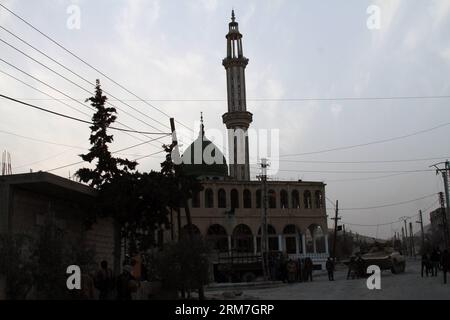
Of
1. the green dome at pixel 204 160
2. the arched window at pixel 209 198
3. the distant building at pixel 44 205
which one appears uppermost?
the green dome at pixel 204 160

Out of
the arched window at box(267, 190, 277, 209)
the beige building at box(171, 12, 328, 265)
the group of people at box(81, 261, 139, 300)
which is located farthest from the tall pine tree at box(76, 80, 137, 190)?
the arched window at box(267, 190, 277, 209)

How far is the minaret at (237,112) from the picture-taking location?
71.2m

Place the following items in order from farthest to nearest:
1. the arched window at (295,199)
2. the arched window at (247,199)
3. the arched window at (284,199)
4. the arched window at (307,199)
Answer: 1. the arched window at (307,199)
2. the arched window at (295,199)
3. the arched window at (284,199)
4. the arched window at (247,199)

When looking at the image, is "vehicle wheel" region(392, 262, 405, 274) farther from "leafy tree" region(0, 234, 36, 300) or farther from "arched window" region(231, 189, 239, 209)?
"arched window" region(231, 189, 239, 209)

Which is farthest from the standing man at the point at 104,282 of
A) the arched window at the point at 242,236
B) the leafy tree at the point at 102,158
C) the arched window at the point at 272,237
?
the arched window at the point at 272,237

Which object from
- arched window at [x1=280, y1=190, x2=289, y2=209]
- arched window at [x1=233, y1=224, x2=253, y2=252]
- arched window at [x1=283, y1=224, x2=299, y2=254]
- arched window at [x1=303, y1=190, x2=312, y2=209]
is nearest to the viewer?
arched window at [x1=233, y1=224, x2=253, y2=252]

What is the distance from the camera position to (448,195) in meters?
52.8

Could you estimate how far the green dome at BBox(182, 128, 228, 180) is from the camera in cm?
6812

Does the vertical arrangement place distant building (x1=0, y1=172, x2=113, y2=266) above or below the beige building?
below

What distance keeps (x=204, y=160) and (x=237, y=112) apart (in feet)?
24.6

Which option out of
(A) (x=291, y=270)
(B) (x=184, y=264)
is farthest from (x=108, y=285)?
(A) (x=291, y=270)

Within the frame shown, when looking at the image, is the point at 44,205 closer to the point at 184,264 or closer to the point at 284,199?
the point at 184,264

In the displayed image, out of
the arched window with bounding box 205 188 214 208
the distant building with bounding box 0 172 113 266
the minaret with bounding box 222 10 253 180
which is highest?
the minaret with bounding box 222 10 253 180

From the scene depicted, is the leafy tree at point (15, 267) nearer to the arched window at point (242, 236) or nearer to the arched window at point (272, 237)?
the arched window at point (242, 236)
